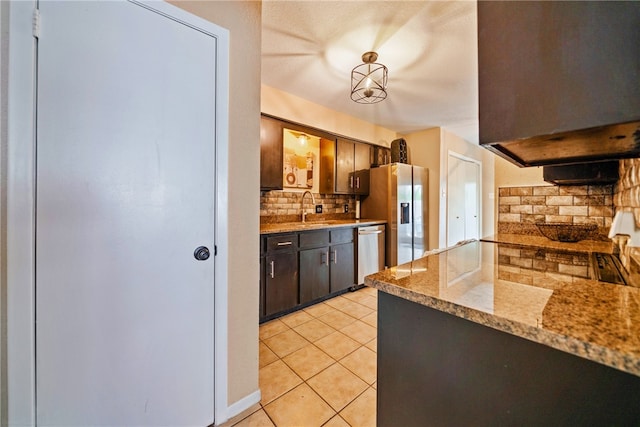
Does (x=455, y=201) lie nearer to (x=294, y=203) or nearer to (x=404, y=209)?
(x=404, y=209)

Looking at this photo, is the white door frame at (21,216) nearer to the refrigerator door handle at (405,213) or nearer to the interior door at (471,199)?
the refrigerator door handle at (405,213)

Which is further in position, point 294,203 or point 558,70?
point 294,203

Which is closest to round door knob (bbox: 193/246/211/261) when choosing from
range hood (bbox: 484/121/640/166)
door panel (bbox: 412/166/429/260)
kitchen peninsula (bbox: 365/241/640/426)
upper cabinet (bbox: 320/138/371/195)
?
kitchen peninsula (bbox: 365/241/640/426)

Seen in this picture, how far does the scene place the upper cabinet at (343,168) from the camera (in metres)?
3.41

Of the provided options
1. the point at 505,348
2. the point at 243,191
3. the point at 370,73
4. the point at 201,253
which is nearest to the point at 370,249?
the point at 370,73

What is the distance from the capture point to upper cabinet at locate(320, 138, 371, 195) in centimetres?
341

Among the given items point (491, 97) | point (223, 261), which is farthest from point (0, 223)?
→ point (491, 97)

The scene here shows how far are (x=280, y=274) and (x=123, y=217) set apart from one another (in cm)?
162

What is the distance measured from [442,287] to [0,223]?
4.83 ft

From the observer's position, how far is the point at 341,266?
3006mm

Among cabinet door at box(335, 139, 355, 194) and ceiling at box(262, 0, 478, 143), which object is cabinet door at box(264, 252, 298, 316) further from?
ceiling at box(262, 0, 478, 143)

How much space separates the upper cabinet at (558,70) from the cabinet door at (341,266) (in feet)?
7.62

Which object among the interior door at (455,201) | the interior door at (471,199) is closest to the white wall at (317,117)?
the interior door at (455,201)

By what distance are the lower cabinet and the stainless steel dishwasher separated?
4.9 inches
